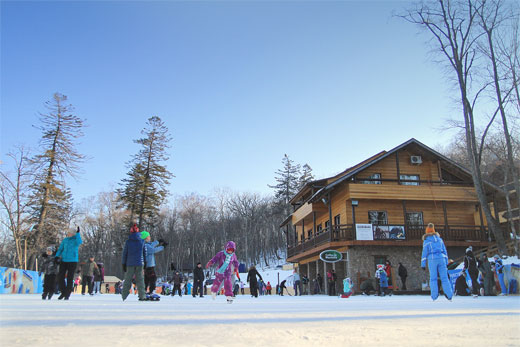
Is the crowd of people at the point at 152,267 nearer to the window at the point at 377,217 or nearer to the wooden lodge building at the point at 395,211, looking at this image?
the wooden lodge building at the point at 395,211

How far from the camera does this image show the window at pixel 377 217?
28.2 meters

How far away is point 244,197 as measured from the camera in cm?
6706

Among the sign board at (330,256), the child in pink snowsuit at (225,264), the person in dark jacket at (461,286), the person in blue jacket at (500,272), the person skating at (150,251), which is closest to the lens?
the person skating at (150,251)

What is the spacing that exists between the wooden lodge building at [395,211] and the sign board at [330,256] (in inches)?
41.4

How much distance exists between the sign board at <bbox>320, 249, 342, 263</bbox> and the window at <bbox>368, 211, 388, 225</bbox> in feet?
16.5

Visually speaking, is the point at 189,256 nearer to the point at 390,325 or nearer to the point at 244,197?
the point at 244,197

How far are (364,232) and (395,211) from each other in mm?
4700

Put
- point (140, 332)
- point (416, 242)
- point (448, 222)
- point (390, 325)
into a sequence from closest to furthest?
point (140, 332) < point (390, 325) < point (416, 242) < point (448, 222)

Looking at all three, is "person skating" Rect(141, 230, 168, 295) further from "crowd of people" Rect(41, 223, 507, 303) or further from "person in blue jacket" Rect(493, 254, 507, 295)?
"person in blue jacket" Rect(493, 254, 507, 295)

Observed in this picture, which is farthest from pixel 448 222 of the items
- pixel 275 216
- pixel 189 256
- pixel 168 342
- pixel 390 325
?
pixel 189 256

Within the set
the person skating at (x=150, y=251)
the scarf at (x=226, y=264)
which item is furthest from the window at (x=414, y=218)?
the person skating at (x=150, y=251)

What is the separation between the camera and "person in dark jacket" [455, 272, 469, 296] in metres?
16.5

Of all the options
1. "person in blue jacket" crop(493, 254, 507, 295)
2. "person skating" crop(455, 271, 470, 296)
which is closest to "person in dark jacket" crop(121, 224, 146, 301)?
"person skating" crop(455, 271, 470, 296)

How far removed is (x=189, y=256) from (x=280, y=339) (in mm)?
67595
